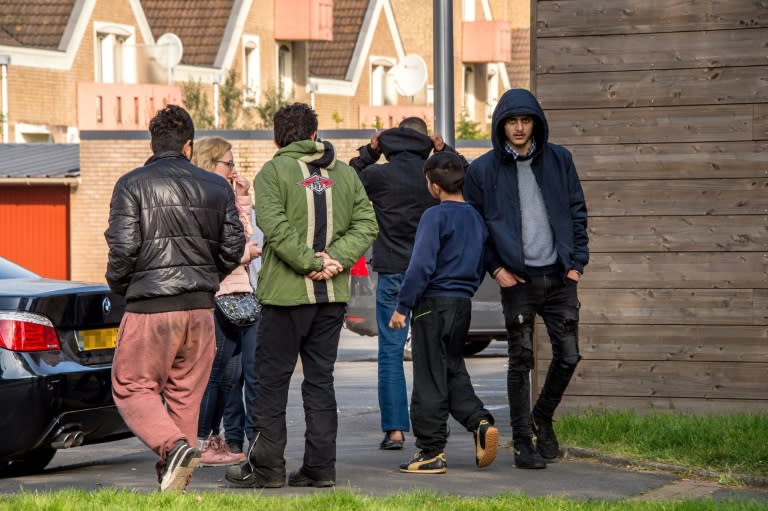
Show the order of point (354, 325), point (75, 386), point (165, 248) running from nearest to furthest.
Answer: point (165, 248) → point (75, 386) → point (354, 325)

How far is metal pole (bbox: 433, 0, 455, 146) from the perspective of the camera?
667 inches

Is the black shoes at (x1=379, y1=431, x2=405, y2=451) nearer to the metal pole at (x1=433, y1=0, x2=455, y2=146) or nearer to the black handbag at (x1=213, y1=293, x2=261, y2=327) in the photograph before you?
the black handbag at (x1=213, y1=293, x2=261, y2=327)

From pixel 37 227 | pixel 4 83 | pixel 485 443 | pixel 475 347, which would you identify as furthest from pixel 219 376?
pixel 4 83

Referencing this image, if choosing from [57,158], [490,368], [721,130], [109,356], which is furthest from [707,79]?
[57,158]

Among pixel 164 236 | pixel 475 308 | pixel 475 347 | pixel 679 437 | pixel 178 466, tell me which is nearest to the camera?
pixel 178 466

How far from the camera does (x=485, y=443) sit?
8742 millimetres

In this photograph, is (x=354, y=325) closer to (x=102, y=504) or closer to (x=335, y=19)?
(x=102, y=504)

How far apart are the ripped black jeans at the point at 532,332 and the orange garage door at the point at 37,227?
26.4m

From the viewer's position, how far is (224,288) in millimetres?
9469

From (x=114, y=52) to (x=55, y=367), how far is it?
121 feet

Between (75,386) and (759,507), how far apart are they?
385cm

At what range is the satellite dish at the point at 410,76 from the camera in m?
39.0

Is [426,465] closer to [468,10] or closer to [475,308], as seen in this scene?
[475,308]

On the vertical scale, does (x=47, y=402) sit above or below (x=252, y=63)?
below
